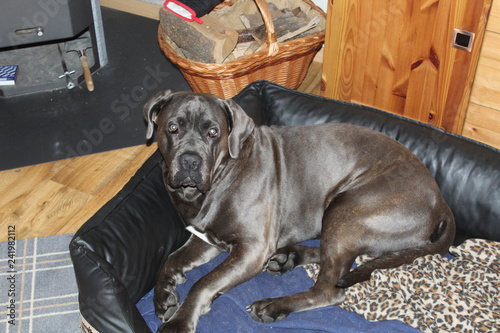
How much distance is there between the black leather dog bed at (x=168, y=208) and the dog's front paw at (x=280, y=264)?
0.51 meters

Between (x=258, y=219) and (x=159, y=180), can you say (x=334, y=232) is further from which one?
(x=159, y=180)

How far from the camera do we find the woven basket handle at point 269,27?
12.1 ft

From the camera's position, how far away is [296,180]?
116 inches

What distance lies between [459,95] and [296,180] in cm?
122

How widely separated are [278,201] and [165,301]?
71cm

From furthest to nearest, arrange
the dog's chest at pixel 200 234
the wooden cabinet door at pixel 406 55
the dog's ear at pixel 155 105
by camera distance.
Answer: the wooden cabinet door at pixel 406 55 → the dog's chest at pixel 200 234 → the dog's ear at pixel 155 105

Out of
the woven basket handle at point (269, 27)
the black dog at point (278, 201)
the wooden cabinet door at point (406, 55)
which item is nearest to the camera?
the black dog at point (278, 201)

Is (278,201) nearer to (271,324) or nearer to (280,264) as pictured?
(280,264)

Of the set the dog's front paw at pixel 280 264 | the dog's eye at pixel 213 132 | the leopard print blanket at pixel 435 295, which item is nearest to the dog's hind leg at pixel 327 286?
the leopard print blanket at pixel 435 295

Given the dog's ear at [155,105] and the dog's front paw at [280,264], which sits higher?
the dog's ear at [155,105]

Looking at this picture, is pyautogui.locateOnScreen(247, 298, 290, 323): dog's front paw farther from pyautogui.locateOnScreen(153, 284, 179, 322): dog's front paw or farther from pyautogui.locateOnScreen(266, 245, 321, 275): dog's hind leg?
pyautogui.locateOnScreen(153, 284, 179, 322): dog's front paw

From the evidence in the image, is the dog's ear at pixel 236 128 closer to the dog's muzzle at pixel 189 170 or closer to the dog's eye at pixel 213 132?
the dog's eye at pixel 213 132

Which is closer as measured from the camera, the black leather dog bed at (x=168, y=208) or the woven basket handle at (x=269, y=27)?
the black leather dog bed at (x=168, y=208)

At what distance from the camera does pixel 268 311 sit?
272 centimetres
